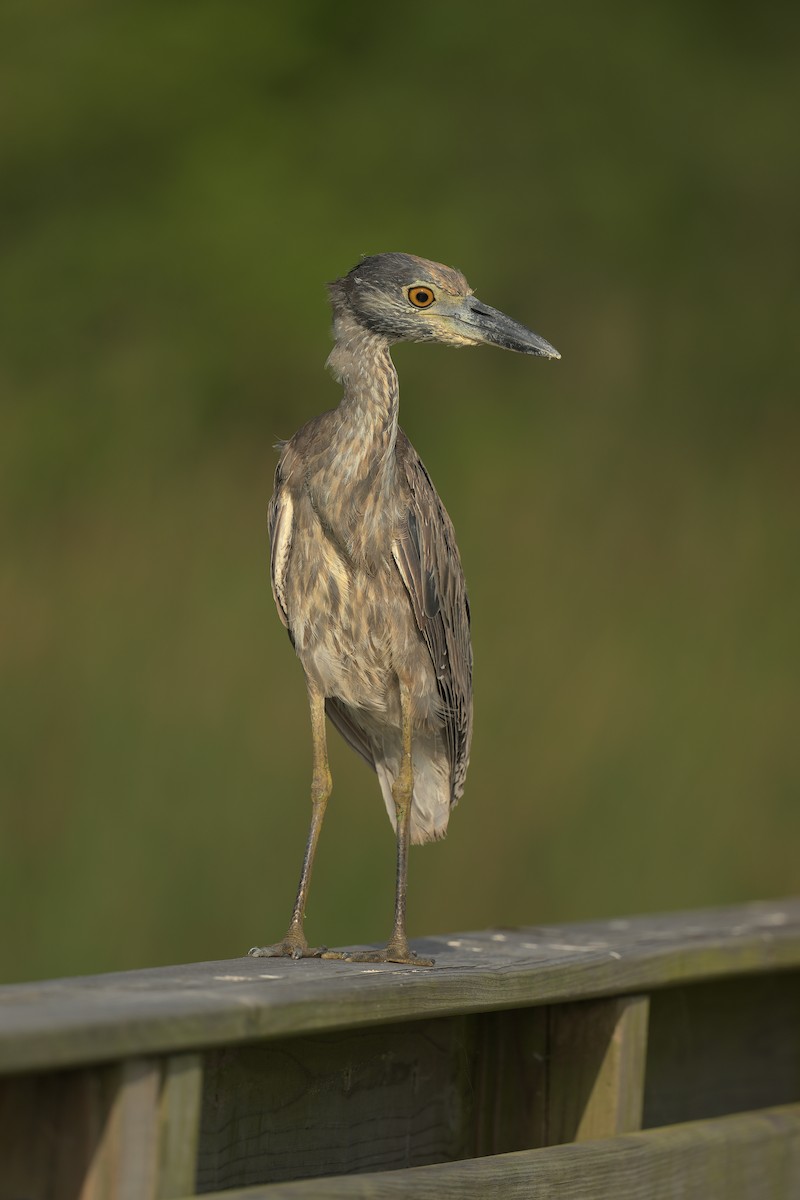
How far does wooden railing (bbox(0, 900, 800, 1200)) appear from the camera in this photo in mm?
2062

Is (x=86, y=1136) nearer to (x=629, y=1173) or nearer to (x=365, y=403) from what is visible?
(x=629, y=1173)

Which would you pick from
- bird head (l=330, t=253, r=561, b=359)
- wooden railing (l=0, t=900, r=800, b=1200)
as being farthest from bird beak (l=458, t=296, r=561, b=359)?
wooden railing (l=0, t=900, r=800, b=1200)

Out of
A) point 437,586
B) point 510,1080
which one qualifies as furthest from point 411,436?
point 510,1080

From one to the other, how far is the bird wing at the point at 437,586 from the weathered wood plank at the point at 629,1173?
1.11 m

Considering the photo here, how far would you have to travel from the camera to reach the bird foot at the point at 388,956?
314 cm

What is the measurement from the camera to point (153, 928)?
5.69 metres

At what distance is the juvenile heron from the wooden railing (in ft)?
1.42

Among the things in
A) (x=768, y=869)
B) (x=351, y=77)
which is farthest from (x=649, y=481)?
(x=351, y=77)

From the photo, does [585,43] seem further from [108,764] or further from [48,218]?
[108,764]

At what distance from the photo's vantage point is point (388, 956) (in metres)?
3.20

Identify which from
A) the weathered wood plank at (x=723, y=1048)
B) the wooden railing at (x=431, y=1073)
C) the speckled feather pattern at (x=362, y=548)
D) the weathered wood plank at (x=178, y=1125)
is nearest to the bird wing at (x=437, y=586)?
the speckled feather pattern at (x=362, y=548)

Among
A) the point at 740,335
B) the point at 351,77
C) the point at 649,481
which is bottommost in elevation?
the point at 649,481

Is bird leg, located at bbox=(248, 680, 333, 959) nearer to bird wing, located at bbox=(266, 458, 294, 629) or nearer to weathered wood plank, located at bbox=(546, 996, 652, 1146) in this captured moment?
bird wing, located at bbox=(266, 458, 294, 629)

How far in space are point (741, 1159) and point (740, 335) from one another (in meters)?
5.07
